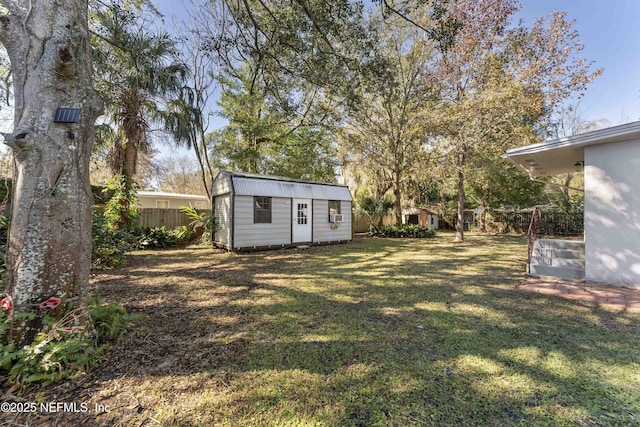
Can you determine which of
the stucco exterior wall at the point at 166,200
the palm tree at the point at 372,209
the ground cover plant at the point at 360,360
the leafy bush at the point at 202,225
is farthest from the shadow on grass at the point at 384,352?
the stucco exterior wall at the point at 166,200

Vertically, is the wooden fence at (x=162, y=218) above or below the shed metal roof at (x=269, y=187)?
below

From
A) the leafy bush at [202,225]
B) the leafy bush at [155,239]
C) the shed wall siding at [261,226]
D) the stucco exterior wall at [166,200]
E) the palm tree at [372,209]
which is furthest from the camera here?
the palm tree at [372,209]

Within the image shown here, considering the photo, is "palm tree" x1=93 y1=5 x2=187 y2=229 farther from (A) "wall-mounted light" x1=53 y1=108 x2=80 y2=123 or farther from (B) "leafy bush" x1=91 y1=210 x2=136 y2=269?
(A) "wall-mounted light" x1=53 y1=108 x2=80 y2=123

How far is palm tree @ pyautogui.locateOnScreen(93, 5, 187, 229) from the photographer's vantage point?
269 inches

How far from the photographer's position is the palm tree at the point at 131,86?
6.83 meters

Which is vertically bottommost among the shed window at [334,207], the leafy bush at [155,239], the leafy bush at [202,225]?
the leafy bush at [155,239]

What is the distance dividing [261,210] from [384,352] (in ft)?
23.4

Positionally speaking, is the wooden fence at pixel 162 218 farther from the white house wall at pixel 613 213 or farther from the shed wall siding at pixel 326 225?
the white house wall at pixel 613 213

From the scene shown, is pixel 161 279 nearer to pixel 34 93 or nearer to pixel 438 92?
pixel 34 93

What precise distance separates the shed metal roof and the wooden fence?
10.4 feet

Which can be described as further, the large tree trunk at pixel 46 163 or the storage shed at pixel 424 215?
the storage shed at pixel 424 215

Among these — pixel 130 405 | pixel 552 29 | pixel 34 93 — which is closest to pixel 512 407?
pixel 130 405

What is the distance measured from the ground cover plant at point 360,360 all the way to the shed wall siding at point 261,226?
12.8 feet

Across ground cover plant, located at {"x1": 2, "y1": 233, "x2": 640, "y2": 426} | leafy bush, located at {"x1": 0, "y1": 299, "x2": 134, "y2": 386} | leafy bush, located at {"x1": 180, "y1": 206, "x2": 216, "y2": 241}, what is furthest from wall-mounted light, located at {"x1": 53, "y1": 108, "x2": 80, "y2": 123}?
leafy bush, located at {"x1": 180, "y1": 206, "x2": 216, "y2": 241}
